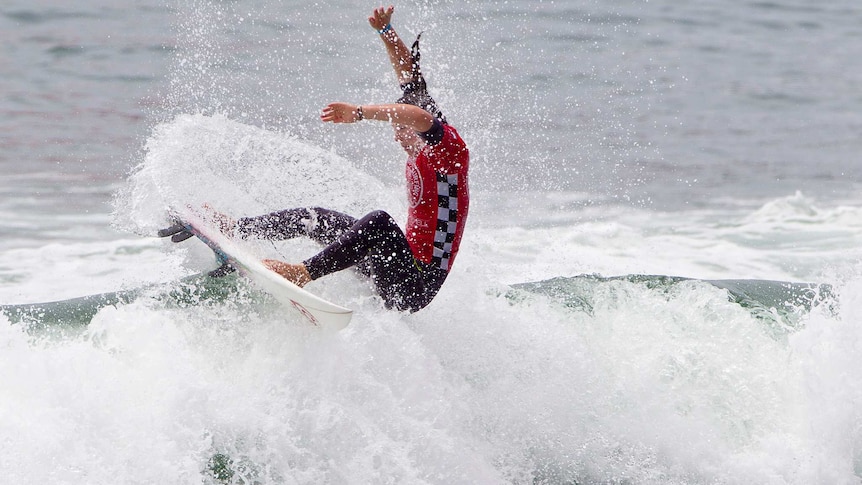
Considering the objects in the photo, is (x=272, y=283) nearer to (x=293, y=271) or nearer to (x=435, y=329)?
(x=293, y=271)

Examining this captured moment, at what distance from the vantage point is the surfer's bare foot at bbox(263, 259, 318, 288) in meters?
4.66

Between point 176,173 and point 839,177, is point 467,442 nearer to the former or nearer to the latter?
point 176,173

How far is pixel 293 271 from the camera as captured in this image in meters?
4.67

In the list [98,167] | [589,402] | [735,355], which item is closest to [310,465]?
[589,402]

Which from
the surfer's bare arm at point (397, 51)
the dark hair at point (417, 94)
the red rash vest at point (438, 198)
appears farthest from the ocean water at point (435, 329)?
the surfer's bare arm at point (397, 51)

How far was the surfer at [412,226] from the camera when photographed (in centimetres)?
470

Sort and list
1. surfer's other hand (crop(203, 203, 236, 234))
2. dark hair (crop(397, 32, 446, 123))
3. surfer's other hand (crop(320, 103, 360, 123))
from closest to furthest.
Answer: surfer's other hand (crop(320, 103, 360, 123)) < dark hair (crop(397, 32, 446, 123)) < surfer's other hand (crop(203, 203, 236, 234))

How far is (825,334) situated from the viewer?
5.50 meters

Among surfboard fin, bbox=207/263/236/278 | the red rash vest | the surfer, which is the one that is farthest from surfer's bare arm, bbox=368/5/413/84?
surfboard fin, bbox=207/263/236/278

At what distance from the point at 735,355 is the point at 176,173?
3.49m

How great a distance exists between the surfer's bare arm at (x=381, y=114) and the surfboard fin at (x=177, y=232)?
1364 mm

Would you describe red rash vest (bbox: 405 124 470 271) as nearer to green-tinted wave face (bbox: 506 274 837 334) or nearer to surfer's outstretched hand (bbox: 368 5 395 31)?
surfer's outstretched hand (bbox: 368 5 395 31)

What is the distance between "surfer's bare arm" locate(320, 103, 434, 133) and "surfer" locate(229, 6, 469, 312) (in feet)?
0.05

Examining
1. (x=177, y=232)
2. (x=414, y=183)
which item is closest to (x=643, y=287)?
(x=414, y=183)
